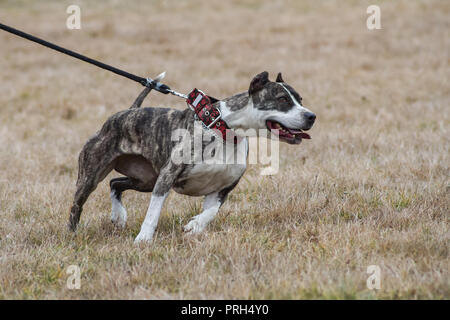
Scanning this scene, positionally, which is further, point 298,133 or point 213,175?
point 213,175

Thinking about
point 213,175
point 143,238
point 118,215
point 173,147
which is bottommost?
point 143,238

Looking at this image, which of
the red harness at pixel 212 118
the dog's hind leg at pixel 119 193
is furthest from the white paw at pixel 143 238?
the red harness at pixel 212 118

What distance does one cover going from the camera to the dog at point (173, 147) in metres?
4.83

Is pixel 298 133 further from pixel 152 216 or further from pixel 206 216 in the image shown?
pixel 152 216

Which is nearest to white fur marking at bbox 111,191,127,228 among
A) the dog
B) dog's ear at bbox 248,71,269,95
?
the dog

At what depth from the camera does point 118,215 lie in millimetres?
5777

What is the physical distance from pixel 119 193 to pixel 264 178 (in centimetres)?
185

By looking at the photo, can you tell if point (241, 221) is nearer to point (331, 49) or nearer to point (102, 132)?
point (102, 132)

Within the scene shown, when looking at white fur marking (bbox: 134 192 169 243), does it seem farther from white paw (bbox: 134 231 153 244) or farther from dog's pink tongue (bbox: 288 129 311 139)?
dog's pink tongue (bbox: 288 129 311 139)

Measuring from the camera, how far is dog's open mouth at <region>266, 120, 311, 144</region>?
479 centimetres

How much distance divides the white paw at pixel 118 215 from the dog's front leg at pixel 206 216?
30.9 inches

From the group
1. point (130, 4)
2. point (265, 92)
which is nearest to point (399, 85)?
point (265, 92)

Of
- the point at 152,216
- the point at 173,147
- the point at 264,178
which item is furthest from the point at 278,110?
the point at 264,178

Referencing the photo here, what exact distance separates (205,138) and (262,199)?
1.57 m
